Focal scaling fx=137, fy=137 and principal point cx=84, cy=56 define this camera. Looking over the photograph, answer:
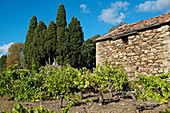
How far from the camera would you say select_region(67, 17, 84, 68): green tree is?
14102mm

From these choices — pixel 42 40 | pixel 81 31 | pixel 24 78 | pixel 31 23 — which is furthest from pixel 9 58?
pixel 24 78

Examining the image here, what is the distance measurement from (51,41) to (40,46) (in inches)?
67.8

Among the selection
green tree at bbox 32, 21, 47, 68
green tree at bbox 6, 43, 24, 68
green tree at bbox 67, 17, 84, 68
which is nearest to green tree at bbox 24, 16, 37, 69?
green tree at bbox 32, 21, 47, 68

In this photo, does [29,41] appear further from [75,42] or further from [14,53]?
[14,53]

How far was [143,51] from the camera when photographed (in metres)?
5.29

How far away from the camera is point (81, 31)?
1528cm

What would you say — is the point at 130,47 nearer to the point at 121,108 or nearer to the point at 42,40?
the point at 121,108

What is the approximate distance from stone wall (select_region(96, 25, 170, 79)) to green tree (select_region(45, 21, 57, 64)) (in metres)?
9.73

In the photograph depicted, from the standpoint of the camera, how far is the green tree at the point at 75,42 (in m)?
14.1

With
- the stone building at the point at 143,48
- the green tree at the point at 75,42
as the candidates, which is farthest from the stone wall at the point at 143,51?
the green tree at the point at 75,42

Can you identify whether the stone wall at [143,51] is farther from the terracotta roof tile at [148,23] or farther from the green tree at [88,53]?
the green tree at [88,53]

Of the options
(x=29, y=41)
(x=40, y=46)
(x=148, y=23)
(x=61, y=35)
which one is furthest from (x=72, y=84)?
(x=29, y=41)

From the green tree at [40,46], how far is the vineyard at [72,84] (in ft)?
34.7

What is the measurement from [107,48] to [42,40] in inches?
446
